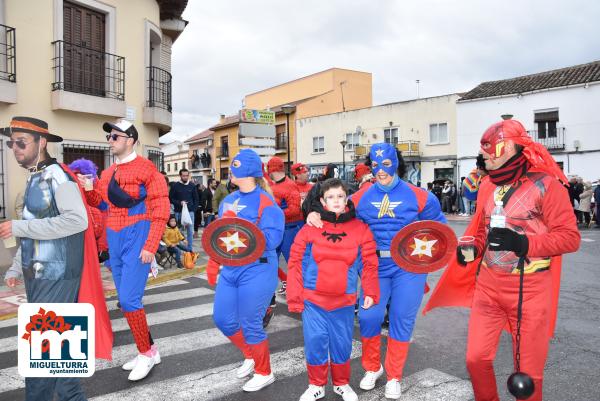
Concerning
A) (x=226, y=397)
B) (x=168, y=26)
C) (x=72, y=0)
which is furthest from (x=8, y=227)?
(x=168, y=26)

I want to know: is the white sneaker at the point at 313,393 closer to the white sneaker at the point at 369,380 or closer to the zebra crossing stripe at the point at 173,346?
the white sneaker at the point at 369,380

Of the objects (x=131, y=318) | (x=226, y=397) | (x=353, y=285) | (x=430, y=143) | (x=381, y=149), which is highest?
(x=430, y=143)

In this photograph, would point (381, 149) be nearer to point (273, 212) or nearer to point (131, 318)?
point (273, 212)

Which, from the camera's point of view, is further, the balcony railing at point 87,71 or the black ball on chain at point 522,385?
the balcony railing at point 87,71

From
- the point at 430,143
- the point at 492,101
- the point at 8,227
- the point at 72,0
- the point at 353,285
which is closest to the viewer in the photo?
the point at 8,227

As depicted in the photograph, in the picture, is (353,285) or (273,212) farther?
(273,212)

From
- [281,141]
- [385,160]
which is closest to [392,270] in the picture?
[385,160]

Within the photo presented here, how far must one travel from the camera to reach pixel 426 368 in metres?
4.46

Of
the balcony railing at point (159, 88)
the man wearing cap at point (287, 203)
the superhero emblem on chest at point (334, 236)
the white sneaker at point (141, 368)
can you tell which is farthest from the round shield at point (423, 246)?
the balcony railing at point (159, 88)

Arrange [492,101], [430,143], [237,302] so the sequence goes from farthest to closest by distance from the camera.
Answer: [430,143] → [492,101] → [237,302]

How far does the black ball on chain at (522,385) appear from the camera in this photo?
2723 mm

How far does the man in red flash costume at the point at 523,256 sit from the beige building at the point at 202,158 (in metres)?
49.3

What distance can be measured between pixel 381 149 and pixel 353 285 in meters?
1.20

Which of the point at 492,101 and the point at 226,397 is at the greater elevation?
the point at 492,101
